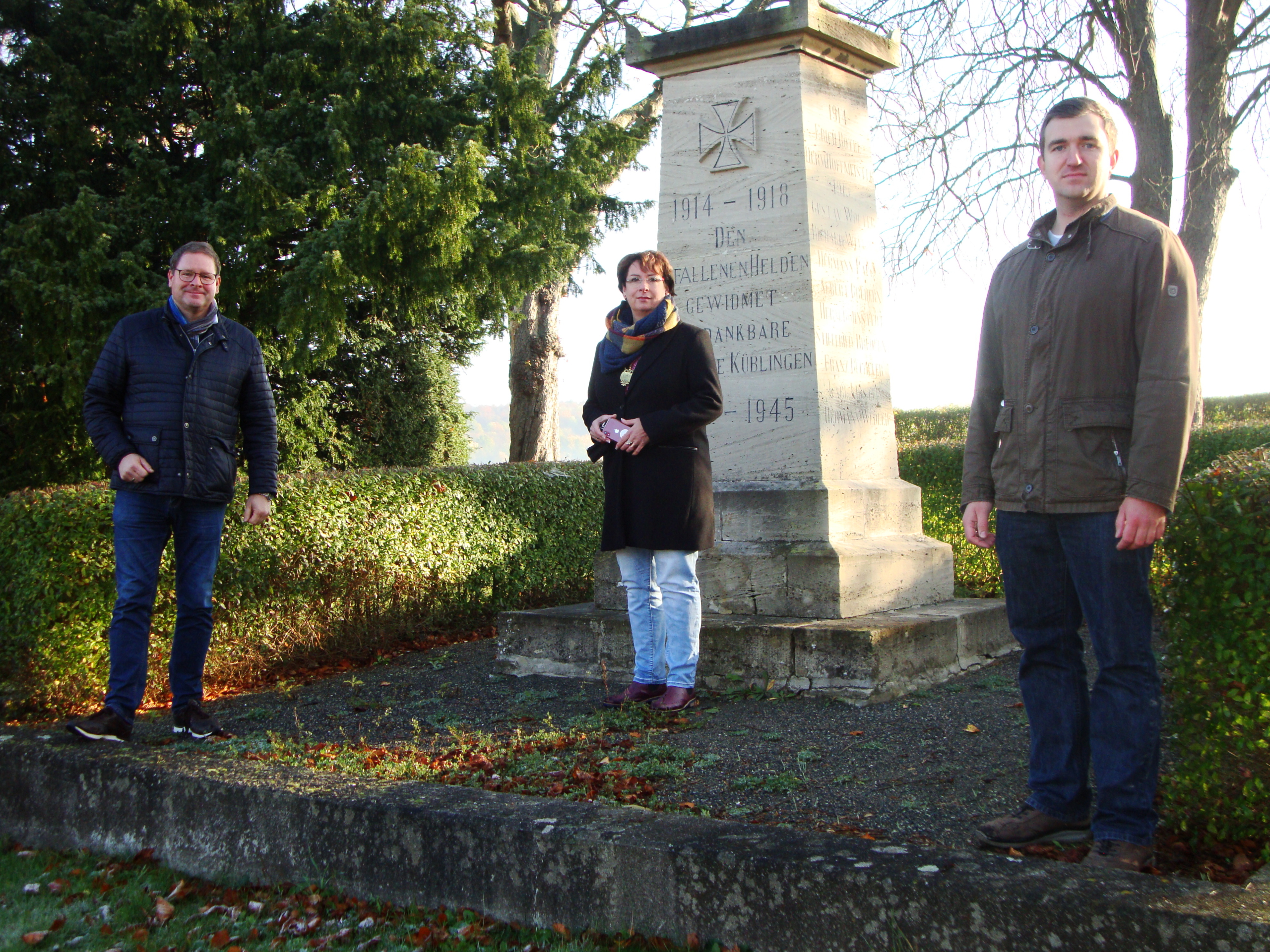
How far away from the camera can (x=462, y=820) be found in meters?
3.04

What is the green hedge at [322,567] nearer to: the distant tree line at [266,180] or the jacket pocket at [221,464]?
the jacket pocket at [221,464]

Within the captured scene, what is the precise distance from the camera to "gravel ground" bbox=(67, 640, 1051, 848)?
3.38 metres

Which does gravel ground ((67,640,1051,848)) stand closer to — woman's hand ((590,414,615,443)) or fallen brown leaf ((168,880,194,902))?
fallen brown leaf ((168,880,194,902))

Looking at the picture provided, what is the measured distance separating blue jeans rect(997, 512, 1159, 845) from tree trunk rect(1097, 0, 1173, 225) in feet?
34.8

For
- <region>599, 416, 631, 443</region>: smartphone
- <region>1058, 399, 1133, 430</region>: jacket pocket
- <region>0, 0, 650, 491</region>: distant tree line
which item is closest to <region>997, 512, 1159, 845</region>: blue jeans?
<region>1058, 399, 1133, 430</region>: jacket pocket

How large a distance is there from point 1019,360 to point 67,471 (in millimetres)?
9307

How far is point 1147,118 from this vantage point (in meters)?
12.8

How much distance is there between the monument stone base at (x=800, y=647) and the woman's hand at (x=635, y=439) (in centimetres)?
102

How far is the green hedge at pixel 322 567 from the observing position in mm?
5223

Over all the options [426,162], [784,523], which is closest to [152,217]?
[426,162]

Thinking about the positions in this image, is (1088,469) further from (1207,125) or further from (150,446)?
(1207,125)

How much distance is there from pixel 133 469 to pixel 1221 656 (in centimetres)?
359

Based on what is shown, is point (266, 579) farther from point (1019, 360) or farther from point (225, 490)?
point (1019, 360)

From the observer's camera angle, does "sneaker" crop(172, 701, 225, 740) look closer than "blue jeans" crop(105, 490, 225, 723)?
No
